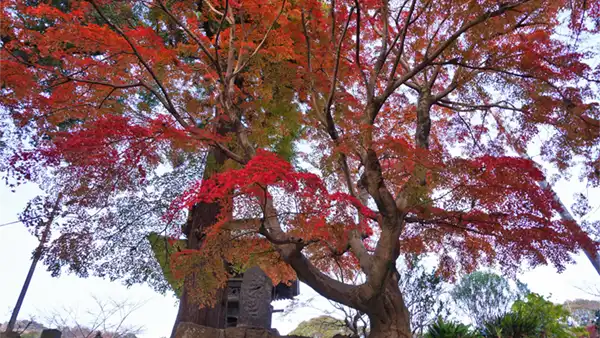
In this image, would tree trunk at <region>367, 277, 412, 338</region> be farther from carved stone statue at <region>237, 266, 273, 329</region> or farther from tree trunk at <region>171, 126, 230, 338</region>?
tree trunk at <region>171, 126, 230, 338</region>

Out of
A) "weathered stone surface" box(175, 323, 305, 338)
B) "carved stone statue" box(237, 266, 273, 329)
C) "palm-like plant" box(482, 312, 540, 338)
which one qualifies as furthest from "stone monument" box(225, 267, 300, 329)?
"palm-like plant" box(482, 312, 540, 338)

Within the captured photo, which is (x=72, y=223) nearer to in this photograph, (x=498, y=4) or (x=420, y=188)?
(x=420, y=188)

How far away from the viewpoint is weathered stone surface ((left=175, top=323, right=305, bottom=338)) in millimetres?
5668

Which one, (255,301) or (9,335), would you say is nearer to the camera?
(255,301)

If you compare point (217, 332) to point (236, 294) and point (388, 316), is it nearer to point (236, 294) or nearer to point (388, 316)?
point (388, 316)

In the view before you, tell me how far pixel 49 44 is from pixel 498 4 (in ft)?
23.2

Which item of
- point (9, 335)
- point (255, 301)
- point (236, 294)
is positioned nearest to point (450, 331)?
point (255, 301)

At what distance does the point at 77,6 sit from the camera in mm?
7469

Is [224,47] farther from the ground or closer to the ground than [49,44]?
farther from the ground

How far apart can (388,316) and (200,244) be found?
13.2 feet

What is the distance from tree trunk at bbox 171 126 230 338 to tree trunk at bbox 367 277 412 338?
3.06 meters

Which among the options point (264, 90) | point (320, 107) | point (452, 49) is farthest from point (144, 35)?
point (452, 49)

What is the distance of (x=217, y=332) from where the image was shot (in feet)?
19.2

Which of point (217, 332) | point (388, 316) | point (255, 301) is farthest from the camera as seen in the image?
point (255, 301)
